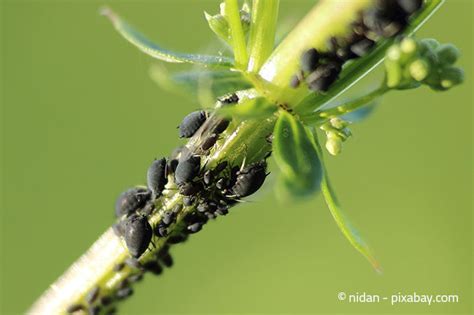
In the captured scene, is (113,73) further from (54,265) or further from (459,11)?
(459,11)

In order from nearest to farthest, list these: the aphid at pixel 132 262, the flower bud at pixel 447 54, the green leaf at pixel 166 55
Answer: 1. the flower bud at pixel 447 54
2. the green leaf at pixel 166 55
3. the aphid at pixel 132 262

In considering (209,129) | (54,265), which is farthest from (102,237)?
(54,265)

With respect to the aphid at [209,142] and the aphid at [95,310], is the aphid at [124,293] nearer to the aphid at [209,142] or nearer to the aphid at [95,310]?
the aphid at [95,310]

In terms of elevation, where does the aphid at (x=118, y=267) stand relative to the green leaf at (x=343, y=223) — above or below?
above

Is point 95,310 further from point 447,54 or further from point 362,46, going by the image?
point 447,54

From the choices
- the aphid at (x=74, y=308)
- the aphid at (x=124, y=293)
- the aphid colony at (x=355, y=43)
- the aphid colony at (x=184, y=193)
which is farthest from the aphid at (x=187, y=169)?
the aphid at (x=74, y=308)

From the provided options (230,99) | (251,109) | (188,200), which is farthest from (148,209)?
(251,109)
